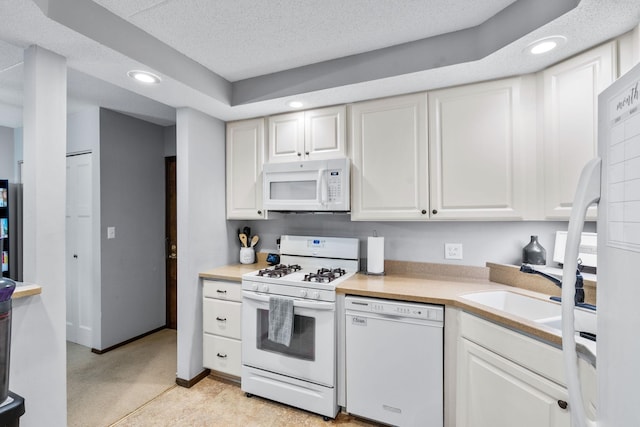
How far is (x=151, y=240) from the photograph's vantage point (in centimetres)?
344

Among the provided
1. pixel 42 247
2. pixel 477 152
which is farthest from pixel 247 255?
pixel 477 152

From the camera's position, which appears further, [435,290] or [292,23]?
A: [435,290]

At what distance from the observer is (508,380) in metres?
1.42

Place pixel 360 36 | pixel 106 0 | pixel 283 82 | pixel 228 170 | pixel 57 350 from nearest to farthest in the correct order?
pixel 106 0, pixel 57 350, pixel 360 36, pixel 283 82, pixel 228 170

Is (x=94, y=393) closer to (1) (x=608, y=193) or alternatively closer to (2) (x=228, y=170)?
(2) (x=228, y=170)

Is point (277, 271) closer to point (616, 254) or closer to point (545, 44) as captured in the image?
point (616, 254)

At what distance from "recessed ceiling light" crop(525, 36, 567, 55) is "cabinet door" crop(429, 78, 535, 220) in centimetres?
28

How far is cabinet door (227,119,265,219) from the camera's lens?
8.77 ft

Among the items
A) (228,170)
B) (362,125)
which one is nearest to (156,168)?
(228,170)

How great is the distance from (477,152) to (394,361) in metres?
1.40

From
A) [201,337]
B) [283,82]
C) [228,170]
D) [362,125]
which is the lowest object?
[201,337]

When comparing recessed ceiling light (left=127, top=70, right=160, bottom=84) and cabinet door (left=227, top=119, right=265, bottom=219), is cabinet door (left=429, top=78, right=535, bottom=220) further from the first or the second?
recessed ceiling light (left=127, top=70, right=160, bottom=84)

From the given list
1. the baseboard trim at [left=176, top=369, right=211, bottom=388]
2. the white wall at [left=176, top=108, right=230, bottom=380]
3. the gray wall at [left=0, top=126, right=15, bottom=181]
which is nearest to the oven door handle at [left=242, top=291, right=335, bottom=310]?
the white wall at [left=176, top=108, right=230, bottom=380]

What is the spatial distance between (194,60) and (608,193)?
2.24 meters
